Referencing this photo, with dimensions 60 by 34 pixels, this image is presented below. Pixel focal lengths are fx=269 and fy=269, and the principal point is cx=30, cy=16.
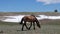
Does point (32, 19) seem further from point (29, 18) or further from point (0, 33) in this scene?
point (0, 33)

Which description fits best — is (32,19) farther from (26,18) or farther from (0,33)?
(0,33)

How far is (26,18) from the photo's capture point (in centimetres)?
3231

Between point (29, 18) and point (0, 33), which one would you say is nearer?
point (0, 33)

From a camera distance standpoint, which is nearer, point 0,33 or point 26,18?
point 0,33

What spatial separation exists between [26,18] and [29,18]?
18.7 inches

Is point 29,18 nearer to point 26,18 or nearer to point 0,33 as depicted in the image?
point 26,18

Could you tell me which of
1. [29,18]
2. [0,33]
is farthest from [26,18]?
[0,33]

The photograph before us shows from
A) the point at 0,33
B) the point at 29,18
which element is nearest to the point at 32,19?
the point at 29,18

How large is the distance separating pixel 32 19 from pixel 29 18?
0.54m

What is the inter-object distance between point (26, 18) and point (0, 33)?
702 cm

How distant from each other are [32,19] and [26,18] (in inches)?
39.7

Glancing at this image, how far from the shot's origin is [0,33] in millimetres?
25875

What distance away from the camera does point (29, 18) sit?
3262cm
